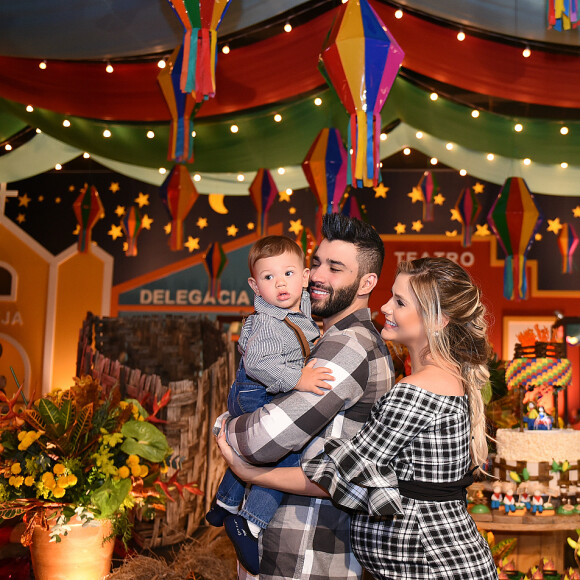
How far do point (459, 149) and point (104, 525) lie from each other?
18.3 ft

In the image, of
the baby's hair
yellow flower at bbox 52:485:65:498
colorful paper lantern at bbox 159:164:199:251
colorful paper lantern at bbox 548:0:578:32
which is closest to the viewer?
the baby's hair

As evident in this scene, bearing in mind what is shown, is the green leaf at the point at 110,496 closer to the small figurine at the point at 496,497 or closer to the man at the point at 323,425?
the man at the point at 323,425

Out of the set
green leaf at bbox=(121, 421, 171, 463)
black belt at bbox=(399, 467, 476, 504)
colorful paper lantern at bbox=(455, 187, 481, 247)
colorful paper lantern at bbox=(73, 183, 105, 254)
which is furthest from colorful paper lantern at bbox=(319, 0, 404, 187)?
colorful paper lantern at bbox=(73, 183, 105, 254)

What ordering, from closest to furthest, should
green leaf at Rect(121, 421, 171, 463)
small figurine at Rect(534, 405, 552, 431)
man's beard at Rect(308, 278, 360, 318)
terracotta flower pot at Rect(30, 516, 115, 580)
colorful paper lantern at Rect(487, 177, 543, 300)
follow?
man's beard at Rect(308, 278, 360, 318)
terracotta flower pot at Rect(30, 516, 115, 580)
green leaf at Rect(121, 421, 171, 463)
small figurine at Rect(534, 405, 552, 431)
colorful paper lantern at Rect(487, 177, 543, 300)

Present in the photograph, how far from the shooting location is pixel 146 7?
5.88 metres

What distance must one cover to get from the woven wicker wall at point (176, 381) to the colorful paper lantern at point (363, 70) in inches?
51.5

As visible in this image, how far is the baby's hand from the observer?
184cm

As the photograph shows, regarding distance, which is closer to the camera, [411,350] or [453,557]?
[453,557]

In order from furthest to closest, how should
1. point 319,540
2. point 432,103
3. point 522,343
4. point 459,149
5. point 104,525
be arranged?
point 459,149 → point 432,103 → point 522,343 → point 104,525 → point 319,540

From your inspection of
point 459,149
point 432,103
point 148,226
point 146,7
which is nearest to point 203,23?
point 146,7

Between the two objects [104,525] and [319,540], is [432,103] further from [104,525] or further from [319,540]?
[319,540]

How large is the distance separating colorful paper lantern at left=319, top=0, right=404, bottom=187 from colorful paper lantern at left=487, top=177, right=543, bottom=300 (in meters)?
2.38

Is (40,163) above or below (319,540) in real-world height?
above

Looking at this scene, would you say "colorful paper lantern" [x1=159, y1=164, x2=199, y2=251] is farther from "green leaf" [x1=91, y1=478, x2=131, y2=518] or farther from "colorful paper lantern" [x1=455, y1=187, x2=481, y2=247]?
"green leaf" [x1=91, y1=478, x2=131, y2=518]
